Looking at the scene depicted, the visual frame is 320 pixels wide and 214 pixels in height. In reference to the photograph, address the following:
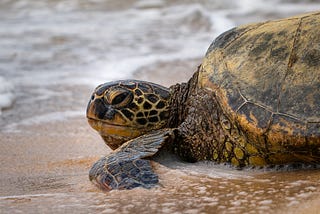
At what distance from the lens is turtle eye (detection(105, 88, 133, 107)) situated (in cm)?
356

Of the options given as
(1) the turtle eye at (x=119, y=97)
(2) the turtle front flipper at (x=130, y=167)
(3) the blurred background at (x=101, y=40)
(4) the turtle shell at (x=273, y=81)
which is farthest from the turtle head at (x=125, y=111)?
(3) the blurred background at (x=101, y=40)

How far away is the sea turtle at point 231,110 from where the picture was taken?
2.80 metres

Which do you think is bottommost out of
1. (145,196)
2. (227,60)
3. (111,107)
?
(145,196)

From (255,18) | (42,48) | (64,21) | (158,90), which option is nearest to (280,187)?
(158,90)

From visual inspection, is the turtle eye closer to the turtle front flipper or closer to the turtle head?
the turtle head

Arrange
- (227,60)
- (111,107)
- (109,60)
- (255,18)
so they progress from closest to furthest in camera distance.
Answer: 1. (227,60)
2. (111,107)
3. (109,60)
4. (255,18)

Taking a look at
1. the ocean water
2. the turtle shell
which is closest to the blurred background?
the ocean water

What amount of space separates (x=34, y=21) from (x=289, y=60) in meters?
8.80

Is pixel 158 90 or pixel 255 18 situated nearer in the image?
pixel 158 90

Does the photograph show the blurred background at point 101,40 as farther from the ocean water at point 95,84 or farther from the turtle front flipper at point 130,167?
the turtle front flipper at point 130,167

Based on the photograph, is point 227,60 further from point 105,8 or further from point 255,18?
point 105,8

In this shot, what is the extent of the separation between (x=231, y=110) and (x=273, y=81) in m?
0.26

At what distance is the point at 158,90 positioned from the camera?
3676 mm

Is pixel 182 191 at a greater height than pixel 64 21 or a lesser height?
lesser
